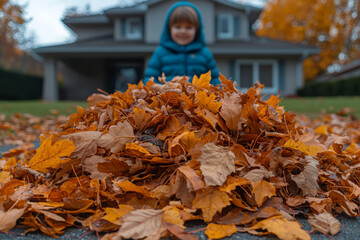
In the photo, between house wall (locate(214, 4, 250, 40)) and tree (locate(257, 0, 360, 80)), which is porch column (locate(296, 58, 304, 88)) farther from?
tree (locate(257, 0, 360, 80))

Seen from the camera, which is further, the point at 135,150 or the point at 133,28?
the point at 133,28

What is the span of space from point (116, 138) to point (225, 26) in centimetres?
1467

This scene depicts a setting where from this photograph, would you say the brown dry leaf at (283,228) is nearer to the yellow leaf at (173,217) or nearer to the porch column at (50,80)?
the yellow leaf at (173,217)

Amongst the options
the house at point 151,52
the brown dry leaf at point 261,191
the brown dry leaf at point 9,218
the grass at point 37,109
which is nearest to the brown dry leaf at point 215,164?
the brown dry leaf at point 261,191

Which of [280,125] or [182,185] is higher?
[280,125]

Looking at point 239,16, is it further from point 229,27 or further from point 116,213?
point 116,213

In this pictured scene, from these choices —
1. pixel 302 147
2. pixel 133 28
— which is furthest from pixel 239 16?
pixel 302 147

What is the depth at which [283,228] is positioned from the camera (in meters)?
0.96

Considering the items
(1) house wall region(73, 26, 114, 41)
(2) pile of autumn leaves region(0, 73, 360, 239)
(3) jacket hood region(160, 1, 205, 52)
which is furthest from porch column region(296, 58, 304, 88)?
(2) pile of autumn leaves region(0, 73, 360, 239)

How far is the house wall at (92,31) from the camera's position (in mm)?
16750

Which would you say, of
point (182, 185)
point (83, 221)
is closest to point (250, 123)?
point (182, 185)

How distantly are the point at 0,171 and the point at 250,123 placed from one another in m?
1.23

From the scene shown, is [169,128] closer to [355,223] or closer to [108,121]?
[108,121]

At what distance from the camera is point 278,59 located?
46.6ft
